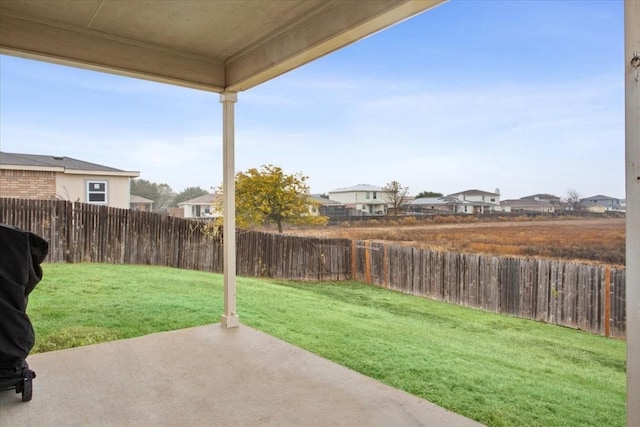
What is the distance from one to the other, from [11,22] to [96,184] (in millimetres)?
2923

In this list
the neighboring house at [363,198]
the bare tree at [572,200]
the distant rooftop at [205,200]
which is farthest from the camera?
the distant rooftop at [205,200]

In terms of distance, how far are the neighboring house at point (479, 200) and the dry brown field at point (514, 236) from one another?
0.13 meters

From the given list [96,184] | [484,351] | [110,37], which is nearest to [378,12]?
[110,37]

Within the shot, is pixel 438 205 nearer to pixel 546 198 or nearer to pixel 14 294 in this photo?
pixel 546 198

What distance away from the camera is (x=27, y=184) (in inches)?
198

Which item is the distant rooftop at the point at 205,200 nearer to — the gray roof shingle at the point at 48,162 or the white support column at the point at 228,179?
the gray roof shingle at the point at 48,162

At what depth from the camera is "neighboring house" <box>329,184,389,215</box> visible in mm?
4918

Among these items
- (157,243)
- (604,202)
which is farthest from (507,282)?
(157,243)

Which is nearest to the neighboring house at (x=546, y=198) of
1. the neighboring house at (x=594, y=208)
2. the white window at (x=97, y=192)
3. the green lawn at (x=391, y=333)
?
Result: the neighboring house at (x=594, y=208)

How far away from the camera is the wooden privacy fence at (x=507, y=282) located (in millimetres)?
3439

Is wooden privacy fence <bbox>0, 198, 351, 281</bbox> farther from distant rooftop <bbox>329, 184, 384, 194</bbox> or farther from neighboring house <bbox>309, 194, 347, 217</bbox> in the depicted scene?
distant rooftop <bbox>329, 184, 384, 194</bbox>

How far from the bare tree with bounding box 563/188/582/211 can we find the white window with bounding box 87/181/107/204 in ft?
17.2

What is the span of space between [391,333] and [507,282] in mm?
1293

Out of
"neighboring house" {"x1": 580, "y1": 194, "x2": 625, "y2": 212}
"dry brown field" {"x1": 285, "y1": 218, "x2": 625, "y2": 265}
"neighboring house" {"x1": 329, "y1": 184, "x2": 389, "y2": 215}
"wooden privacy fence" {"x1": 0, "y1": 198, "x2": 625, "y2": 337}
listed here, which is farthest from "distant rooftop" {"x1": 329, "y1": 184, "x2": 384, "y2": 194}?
"neighboring house" {"x1": 580, "y1": 194, "x2": 625, "y2": 212}
